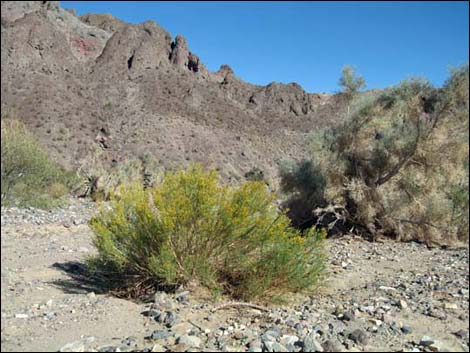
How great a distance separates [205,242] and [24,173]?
5815 millimetres

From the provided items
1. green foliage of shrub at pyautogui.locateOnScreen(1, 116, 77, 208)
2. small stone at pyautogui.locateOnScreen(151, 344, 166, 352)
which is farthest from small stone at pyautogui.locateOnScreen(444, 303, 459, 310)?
green foliage of shrub at pyautogui.locateOnScreen(1, 116, 77, 208)

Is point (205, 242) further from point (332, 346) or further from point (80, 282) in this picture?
point (332, 346)

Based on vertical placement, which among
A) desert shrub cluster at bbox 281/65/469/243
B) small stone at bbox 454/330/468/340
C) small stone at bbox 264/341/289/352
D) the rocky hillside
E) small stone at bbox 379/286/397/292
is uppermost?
the rocky hillside

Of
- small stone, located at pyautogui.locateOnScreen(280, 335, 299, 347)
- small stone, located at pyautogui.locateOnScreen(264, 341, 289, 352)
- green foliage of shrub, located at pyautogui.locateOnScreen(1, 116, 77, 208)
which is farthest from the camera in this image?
green foliage of shrub, located at pyautogui.locateOnScreen(1, 116, 77, 208)

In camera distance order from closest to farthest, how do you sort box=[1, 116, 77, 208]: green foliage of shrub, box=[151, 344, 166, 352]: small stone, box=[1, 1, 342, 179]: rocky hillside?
box=[151, 344, 166, 352]: small stone → box=[1, 116, 77, 208]: green foliage of shrub → box=[1, 1, 342, 179]: rocky hillside

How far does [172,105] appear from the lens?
42875mm

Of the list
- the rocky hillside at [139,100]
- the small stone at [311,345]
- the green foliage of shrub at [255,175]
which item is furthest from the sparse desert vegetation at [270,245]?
the rocky hillside at [139,100]

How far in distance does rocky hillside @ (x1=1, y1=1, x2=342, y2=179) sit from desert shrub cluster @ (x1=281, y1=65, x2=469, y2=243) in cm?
1773

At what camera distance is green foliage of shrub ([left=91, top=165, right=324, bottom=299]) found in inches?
189

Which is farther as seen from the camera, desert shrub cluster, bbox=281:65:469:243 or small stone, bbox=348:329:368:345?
desert shrub cluster, bbox=281:65:469:243

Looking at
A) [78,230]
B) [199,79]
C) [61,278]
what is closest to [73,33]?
[199,79]

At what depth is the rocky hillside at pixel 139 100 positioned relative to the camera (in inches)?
1194

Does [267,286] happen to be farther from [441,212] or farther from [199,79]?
[199,79]

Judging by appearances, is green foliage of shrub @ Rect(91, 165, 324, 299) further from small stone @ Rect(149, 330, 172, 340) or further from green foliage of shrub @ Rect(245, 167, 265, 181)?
green foliage of shrub @ Rect(245, 167, 265, 181)
